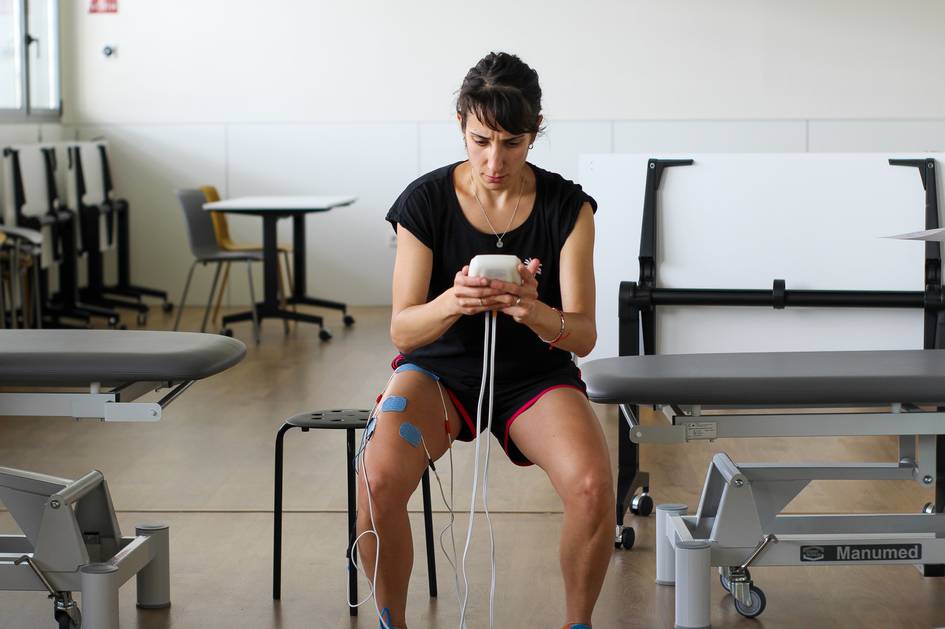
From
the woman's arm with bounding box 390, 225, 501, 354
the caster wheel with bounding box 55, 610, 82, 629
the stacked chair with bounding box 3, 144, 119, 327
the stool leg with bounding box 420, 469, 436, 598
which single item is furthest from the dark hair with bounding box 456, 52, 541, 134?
the stacked chair with bounding box 3, 144, 119, 327

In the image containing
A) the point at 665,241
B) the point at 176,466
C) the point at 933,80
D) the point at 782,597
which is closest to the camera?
the point at 782,597

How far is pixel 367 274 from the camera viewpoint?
25.9ft

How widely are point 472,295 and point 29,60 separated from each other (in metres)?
6.30

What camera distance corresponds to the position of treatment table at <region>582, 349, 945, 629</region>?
210 cm

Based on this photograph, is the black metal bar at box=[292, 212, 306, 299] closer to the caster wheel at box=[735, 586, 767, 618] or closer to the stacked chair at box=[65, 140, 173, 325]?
the stacked chair at box=[65, 140, 173, 325]

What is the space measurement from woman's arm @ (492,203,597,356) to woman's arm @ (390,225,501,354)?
0.15 ft

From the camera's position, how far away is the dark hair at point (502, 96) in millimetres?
2129

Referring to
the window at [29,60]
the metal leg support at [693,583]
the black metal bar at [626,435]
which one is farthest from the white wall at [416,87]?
the metal leg support at [693,583]

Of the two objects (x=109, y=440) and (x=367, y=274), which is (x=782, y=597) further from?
(x=367, y=274)

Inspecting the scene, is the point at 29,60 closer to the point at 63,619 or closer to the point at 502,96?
the point at 63,619

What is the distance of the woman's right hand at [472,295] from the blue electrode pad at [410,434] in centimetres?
23

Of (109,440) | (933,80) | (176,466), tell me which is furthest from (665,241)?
(933,80)

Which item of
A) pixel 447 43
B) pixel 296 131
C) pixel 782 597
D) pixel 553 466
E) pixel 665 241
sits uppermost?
pixel 447 43

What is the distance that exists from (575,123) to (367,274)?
5.50 feet
